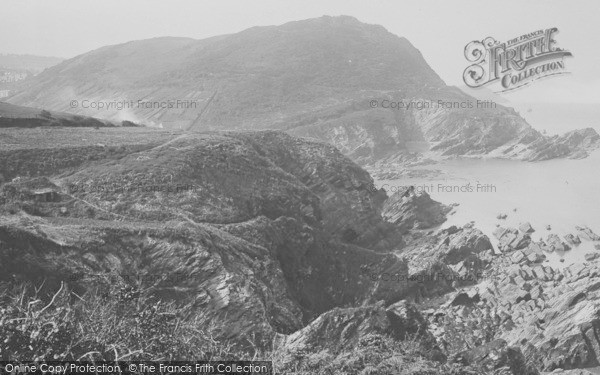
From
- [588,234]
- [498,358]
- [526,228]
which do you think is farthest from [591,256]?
[498,358]

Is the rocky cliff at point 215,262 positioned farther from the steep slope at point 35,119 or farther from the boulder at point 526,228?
the steep slope at point 35,119

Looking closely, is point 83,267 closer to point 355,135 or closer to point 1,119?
point 1,119

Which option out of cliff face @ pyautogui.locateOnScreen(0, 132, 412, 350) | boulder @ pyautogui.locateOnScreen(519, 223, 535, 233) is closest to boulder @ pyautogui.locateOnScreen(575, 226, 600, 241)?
boulder @ pyautogui.locateOnScreen(519, 223, 535, 233)

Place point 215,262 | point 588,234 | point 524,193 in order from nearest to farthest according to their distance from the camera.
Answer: point 215,262, point 588,234, point 524,193

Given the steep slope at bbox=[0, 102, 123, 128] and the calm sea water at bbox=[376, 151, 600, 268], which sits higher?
the steep slope at bbox=[0, 102, 123, 128]

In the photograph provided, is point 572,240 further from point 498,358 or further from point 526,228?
point 498,358

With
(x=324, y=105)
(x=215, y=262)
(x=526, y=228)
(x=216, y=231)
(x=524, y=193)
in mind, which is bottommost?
(x=526, y=228)

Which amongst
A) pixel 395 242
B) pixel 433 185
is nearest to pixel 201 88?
pixel 433 185

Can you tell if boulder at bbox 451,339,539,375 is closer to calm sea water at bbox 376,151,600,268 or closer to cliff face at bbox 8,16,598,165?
calm sea water at bbox 376,151,600,268

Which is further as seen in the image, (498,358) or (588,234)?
(588,234)

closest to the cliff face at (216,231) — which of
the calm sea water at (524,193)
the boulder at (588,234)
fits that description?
the calm sea water at (524,193)
